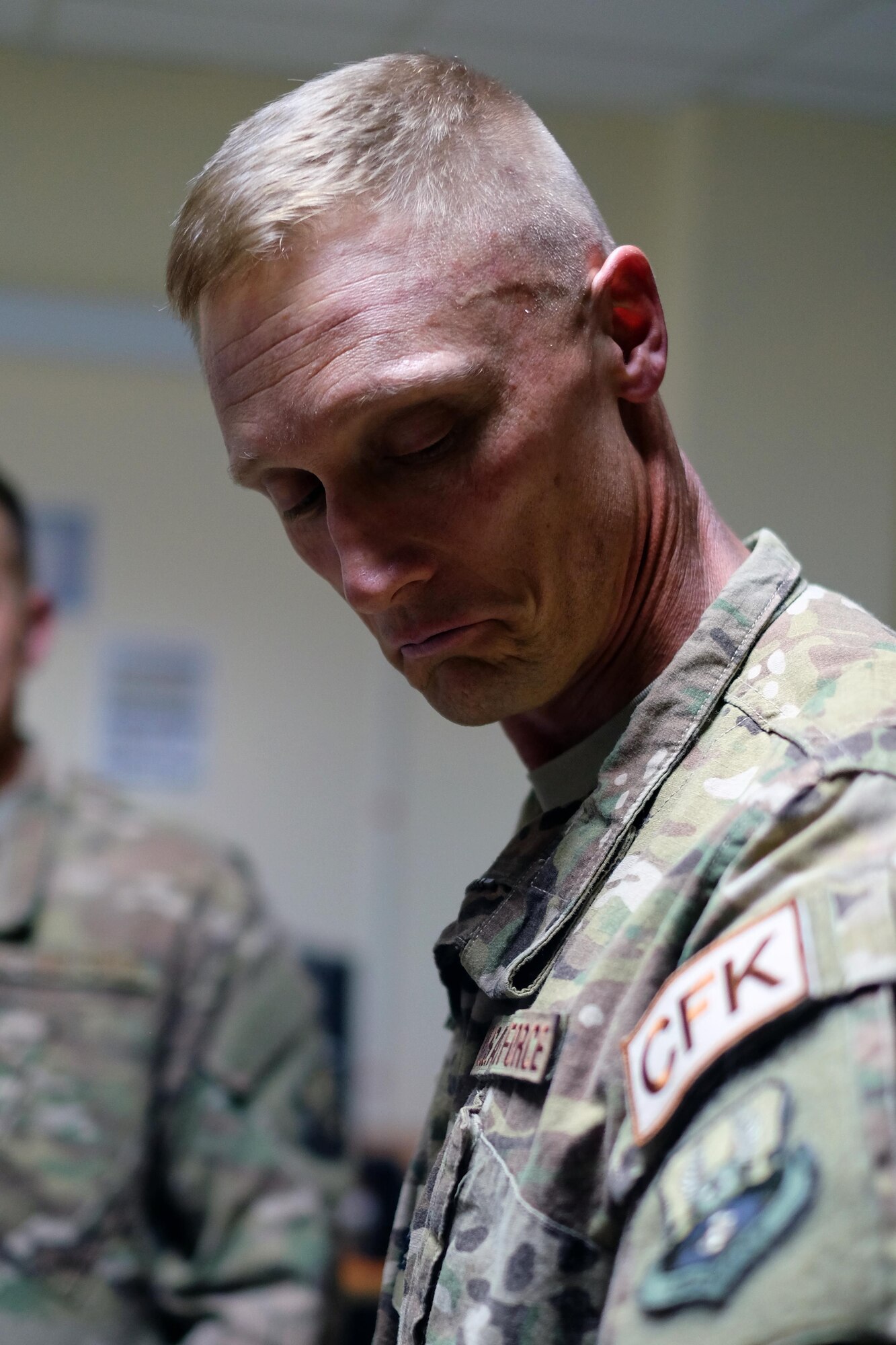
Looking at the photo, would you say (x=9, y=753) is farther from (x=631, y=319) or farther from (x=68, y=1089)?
(x=631, y=319)

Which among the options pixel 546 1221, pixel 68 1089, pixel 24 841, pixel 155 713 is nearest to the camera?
pixel 546 1221

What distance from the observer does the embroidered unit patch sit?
1.53 feet

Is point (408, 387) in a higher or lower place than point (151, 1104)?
higher

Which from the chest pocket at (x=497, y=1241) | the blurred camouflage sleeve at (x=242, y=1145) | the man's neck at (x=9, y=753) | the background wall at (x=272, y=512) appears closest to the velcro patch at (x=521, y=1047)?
the chest pocket at (x=497, y=1241)

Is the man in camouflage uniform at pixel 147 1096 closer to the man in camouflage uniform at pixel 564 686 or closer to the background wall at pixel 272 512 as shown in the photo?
the man in camouflage uniform at pixel 564 686

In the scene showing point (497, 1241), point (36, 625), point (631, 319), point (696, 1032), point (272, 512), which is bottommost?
point (497, 1241)

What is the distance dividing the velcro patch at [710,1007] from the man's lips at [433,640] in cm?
25

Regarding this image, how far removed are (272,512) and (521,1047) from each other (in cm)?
254

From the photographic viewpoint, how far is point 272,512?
309 cm

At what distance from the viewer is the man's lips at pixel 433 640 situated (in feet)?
2.45

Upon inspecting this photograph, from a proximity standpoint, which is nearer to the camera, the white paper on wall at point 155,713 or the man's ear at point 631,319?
the man's ear at point 631,319

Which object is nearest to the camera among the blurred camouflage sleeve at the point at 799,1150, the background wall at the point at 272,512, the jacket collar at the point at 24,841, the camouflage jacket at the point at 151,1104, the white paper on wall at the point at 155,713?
the blurred camouflage sleeve at the point at 799,1150

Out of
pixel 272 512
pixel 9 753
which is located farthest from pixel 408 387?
pixel 272 512

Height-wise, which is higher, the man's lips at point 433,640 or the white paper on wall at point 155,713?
the white paper on wall at point 155,713
